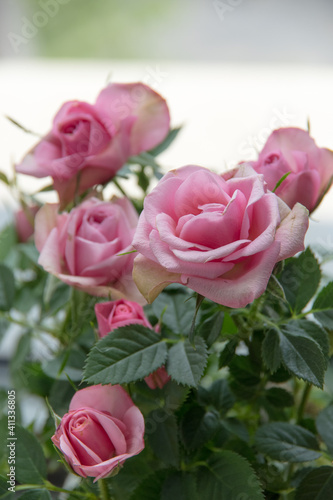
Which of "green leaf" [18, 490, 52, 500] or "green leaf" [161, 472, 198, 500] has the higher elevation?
"green leaf" [161, 472, 198, 500]

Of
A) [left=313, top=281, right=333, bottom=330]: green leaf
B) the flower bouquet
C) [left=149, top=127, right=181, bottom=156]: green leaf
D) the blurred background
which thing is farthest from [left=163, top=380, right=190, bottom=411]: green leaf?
the blurred background

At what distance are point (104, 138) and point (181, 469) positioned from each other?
24 cm

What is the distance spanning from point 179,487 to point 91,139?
0.82 feet

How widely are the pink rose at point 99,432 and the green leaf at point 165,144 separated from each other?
0.83 ft

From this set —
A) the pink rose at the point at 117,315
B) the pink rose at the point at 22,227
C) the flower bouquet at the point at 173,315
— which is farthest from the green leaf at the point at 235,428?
the pink rose at the point at 22,227

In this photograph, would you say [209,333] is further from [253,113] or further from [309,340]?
[253,113]

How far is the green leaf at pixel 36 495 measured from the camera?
366 millimetres

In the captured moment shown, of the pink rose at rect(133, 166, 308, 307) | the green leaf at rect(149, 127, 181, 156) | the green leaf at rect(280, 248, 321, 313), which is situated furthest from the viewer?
the green leaf at rect(149, 127, 181, 156)

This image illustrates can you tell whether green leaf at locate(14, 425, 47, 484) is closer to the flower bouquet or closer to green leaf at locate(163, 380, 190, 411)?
the flower bouquet

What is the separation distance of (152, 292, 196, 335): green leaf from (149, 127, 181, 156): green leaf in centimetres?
16

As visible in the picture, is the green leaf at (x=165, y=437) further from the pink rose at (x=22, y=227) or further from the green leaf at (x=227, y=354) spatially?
the pink rose at (x=22, y=227)

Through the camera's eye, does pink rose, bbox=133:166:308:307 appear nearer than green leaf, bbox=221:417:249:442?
Yes

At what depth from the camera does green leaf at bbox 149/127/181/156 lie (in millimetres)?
512

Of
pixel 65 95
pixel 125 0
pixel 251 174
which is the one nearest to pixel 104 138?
pixel 251 174
